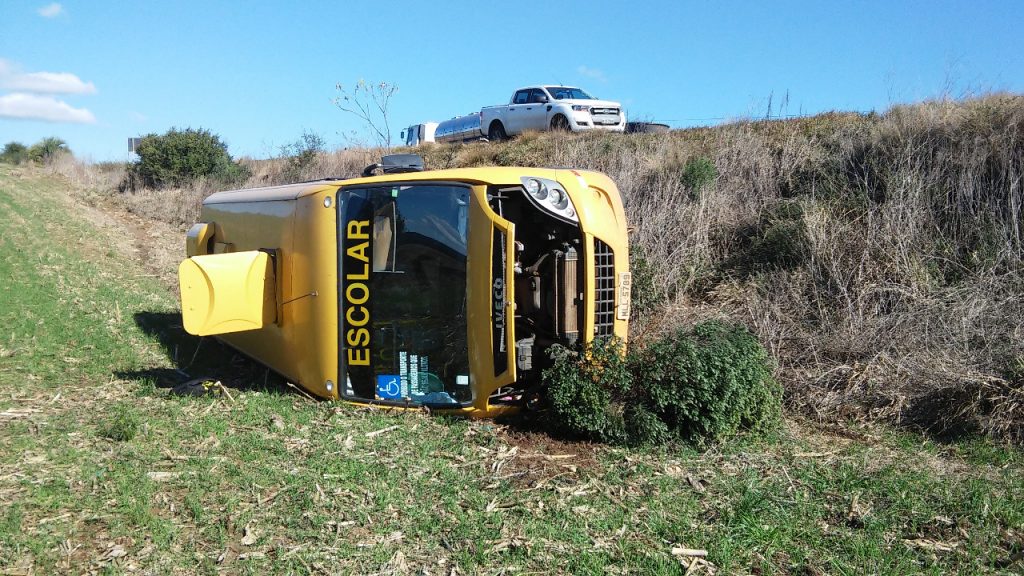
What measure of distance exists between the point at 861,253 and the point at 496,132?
12.6m

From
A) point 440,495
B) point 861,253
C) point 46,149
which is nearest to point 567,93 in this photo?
point 861,253

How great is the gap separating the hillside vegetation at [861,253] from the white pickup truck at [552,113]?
4.76 metres

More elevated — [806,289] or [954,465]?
[806,289]

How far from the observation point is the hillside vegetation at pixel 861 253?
20.9ft

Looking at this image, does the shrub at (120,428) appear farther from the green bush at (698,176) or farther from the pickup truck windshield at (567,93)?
the pickup truck windshield at (567,93)

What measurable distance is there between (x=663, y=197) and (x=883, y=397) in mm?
5330

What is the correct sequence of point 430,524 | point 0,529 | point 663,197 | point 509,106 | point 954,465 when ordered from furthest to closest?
1. point 509,106
2. point 663,197
3. point 954,465
4. point 430,524
5. point 0,529

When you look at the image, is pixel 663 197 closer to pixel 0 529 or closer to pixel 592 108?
pixel 592 108

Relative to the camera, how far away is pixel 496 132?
19.8 m

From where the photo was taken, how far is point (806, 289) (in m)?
8.47

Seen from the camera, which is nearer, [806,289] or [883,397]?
[883,397]

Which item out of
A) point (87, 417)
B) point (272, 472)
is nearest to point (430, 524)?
point (272, 472)

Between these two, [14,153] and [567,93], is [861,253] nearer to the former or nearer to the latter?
[567,93]

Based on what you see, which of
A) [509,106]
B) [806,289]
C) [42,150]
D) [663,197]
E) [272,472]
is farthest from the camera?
[42,150]
